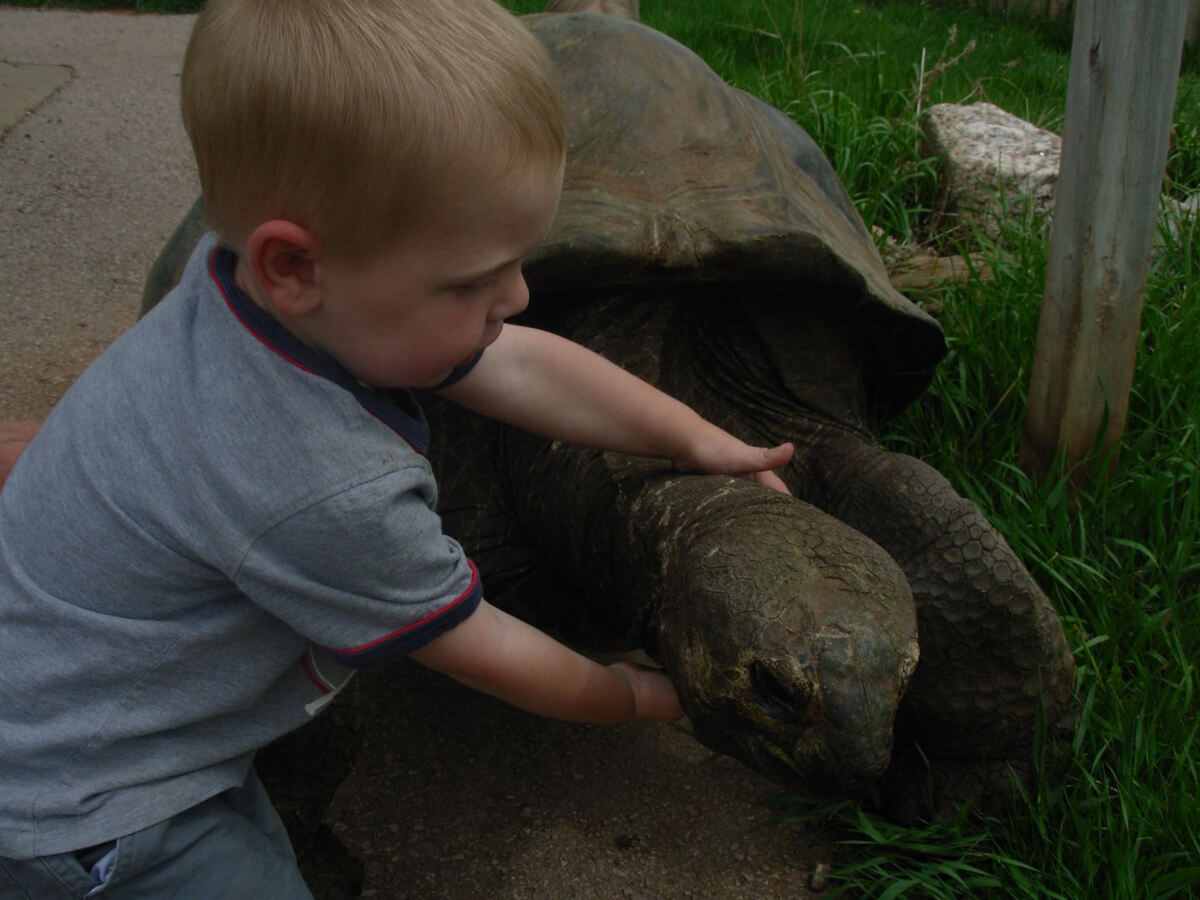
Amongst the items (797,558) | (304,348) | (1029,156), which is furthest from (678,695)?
(1029,156)

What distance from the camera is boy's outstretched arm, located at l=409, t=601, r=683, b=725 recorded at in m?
1.44

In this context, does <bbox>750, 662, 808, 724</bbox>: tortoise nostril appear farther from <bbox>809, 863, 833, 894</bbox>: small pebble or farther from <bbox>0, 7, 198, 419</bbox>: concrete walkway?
<bbox>0, 7, 198, 419</bbox>: concrete walkway

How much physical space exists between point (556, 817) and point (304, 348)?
4.05 feet

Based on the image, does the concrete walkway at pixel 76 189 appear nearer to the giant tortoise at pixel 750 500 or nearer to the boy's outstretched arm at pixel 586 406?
the giant tortoise at pixel 750 500

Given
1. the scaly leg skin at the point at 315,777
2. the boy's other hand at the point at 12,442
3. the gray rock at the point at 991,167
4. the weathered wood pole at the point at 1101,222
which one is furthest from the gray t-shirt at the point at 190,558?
the gray rock at the point at 991,167

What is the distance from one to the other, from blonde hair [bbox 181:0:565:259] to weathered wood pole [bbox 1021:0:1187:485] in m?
1.69

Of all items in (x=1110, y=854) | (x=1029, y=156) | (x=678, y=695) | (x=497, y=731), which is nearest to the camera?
(x=678, y=695)

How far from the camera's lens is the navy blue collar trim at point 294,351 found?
4.30 ft

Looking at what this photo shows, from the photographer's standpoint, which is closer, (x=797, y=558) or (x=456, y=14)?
(x=456, y=14)

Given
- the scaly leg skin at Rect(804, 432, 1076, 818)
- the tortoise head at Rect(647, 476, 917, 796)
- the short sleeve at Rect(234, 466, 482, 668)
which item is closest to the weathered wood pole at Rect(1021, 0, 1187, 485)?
the scaly leg skin at Rect(804, 432, 1076, 818)

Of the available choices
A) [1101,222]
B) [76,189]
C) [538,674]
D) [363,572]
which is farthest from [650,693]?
[76,189]

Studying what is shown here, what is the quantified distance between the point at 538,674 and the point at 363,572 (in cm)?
32

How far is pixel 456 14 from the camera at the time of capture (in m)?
1.24

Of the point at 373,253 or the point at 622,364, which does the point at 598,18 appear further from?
the point at 373,253
